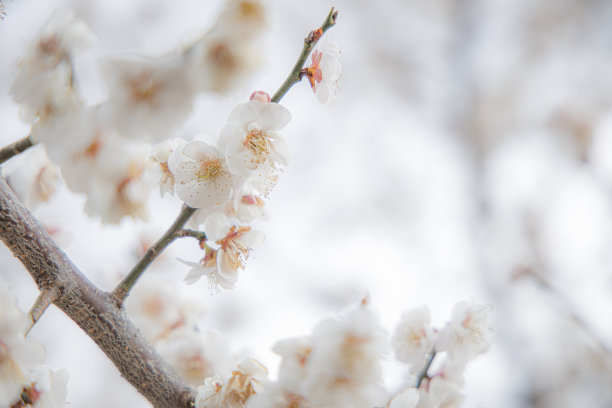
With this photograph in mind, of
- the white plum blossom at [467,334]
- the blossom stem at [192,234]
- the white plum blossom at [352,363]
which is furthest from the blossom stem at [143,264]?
the white plum blossom at [467,334]

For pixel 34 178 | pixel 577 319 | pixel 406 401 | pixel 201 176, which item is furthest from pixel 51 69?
pixel 577 319

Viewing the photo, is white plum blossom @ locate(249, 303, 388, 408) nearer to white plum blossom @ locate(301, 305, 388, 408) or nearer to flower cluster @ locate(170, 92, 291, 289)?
white plum blossom @ locate(301, 305, 388, 408)

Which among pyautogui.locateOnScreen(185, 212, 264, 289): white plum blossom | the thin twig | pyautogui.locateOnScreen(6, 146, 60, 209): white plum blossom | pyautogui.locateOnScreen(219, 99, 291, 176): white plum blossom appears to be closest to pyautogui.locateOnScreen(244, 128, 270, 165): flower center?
pyautogui.locateOnScreen(219, 99, 291, 176): white plum blossom

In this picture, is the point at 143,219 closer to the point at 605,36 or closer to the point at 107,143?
the point at 107,143

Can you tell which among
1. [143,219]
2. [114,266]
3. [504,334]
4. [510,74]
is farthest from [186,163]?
[510,74]

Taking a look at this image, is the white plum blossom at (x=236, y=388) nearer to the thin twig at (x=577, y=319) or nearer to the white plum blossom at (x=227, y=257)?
the white plum blossom at (x=227, y=257)

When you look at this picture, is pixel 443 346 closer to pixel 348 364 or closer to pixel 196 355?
pixel 348 364
